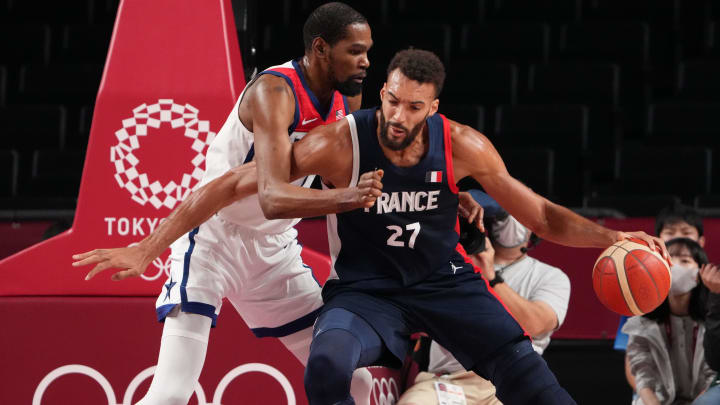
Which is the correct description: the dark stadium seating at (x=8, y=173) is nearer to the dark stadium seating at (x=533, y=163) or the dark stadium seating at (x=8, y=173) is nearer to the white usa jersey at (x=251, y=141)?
the dark stadium seating at (x=533, y=163)

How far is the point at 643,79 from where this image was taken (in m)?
7.97

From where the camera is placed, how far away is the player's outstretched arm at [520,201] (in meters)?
3.33

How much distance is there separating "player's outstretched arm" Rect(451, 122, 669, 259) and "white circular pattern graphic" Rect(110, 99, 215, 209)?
3.96 ft

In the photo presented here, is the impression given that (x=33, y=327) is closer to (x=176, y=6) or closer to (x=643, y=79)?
(x=176, y=6)

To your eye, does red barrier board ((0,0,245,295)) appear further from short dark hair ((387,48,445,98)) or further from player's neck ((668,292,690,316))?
player's neck ((668,292,690,316))

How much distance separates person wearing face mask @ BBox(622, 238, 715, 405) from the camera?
178 inches

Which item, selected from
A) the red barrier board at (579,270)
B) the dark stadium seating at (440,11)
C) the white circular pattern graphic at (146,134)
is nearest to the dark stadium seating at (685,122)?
the red barrier board at (579,270)

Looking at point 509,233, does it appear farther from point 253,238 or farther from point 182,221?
point 182,221

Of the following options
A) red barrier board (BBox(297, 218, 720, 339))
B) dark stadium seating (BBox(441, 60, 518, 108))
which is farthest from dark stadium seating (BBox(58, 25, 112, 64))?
red barrier board (BBox(297, 218, 720, 339))

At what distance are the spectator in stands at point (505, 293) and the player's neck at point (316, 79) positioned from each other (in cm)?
84

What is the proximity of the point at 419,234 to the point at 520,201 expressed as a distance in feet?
1.19

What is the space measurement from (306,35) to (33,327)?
1.64 meters

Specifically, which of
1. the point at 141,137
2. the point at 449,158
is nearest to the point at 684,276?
the point at 449,158

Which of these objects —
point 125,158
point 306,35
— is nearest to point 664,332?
point 306,35
